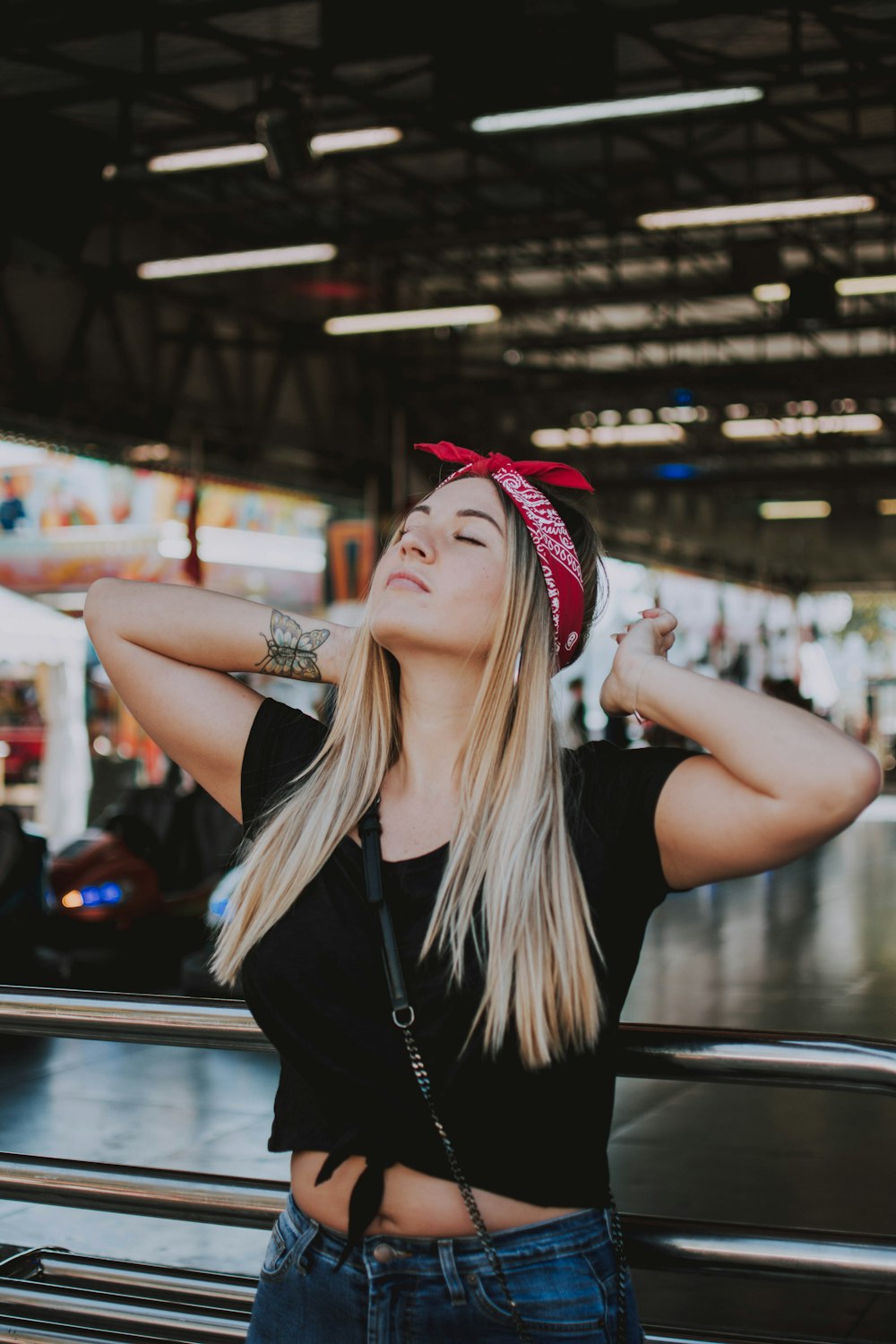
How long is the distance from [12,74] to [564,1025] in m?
12.2

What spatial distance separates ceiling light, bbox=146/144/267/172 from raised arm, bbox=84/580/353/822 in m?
9.40

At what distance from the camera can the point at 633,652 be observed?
161 centimetres

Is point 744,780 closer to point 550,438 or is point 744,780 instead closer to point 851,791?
point 851,791

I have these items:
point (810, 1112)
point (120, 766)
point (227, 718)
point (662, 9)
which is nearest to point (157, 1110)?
point (810, 1112)

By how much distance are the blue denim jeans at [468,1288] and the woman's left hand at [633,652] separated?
0.53 meters

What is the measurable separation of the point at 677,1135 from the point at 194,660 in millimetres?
3850

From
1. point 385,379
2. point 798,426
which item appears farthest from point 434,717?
point 798,426

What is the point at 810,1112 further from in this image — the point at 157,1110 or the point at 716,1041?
the point at 716,1041

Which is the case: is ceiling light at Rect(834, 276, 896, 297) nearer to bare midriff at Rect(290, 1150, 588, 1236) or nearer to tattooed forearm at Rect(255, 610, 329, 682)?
tattooed forearm at Rect(255, 610, 329, 682)

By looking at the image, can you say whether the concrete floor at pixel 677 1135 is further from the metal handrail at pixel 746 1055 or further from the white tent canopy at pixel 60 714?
the white tent canopy at pixel 60 714

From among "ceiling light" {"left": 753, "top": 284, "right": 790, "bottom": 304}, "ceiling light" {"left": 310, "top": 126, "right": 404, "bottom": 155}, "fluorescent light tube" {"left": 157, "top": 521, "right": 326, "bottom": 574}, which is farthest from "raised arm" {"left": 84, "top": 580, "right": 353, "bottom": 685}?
"fluorescent light tube" {"left": 157, "top": 521, "right": 326, "bottom": 574}

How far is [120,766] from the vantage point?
14.2 metres

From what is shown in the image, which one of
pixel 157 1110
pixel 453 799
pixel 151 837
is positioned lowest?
pixel 157 1110

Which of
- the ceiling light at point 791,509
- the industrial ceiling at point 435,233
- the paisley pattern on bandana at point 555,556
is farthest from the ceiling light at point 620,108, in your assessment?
the ceiling light at point 791,509
